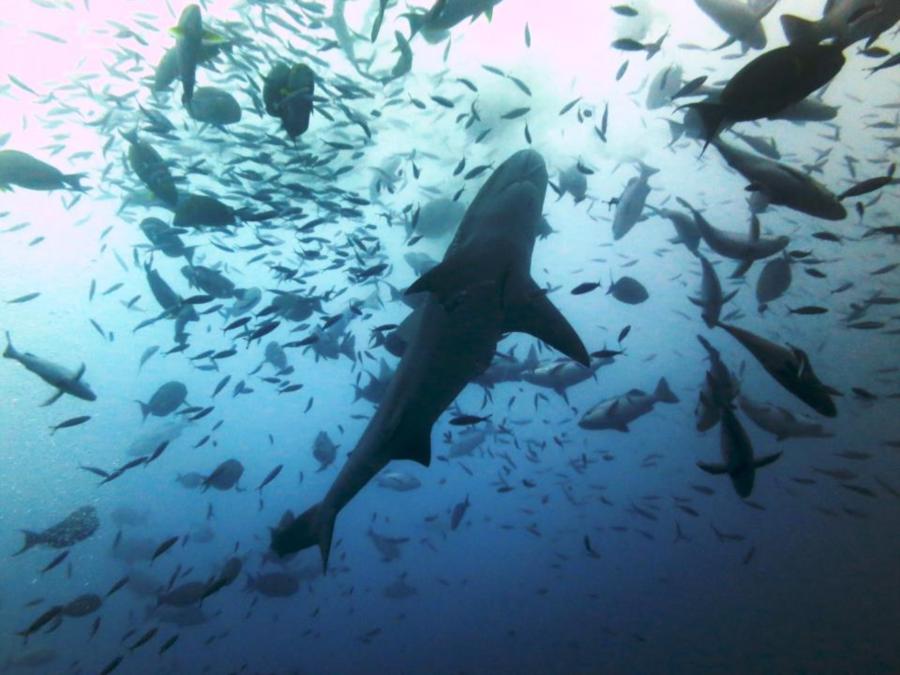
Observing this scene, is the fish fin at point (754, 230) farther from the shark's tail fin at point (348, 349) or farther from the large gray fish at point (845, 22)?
the shark's tail fin at point (348, 349)

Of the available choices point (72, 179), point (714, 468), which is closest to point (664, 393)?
point (714, 468)

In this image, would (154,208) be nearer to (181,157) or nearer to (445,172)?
(181,157)

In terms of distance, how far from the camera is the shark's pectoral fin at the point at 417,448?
5336 mm

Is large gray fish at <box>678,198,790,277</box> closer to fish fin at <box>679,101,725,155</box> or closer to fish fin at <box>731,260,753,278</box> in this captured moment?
fish fin at <box>731,260,753,278</box>

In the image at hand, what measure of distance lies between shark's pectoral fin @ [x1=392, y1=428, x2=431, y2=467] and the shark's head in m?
2.28

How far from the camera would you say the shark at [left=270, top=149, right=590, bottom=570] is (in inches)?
200

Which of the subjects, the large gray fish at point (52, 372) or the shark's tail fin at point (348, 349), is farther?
the shark's tail fin at point (348, 349)

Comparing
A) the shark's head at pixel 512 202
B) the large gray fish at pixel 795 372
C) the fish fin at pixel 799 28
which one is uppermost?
the fish fin at pixel 799 28

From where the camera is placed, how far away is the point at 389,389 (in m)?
5.52

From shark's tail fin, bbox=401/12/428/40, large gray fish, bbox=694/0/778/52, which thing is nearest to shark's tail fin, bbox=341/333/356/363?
shark's tail fin, bbox=401/12/428/40

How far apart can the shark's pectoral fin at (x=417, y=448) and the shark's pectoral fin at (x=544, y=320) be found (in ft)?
5.21

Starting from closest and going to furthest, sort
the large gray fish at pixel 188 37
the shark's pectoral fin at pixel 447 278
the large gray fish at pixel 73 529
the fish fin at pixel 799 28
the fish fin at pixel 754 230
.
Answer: the fish fin at pixel 799 28 → the large gray fish at pixel 188 37 → the shark's pectoral fin at pixel 447 278 → the fish fin at pixel 754 230 → the large gray fish at pixel 73 529

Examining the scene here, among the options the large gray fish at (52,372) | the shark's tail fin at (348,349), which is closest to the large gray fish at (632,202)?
the shark's tail fin at (348,349)

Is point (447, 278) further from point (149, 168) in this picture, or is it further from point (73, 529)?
point (73, 529)
